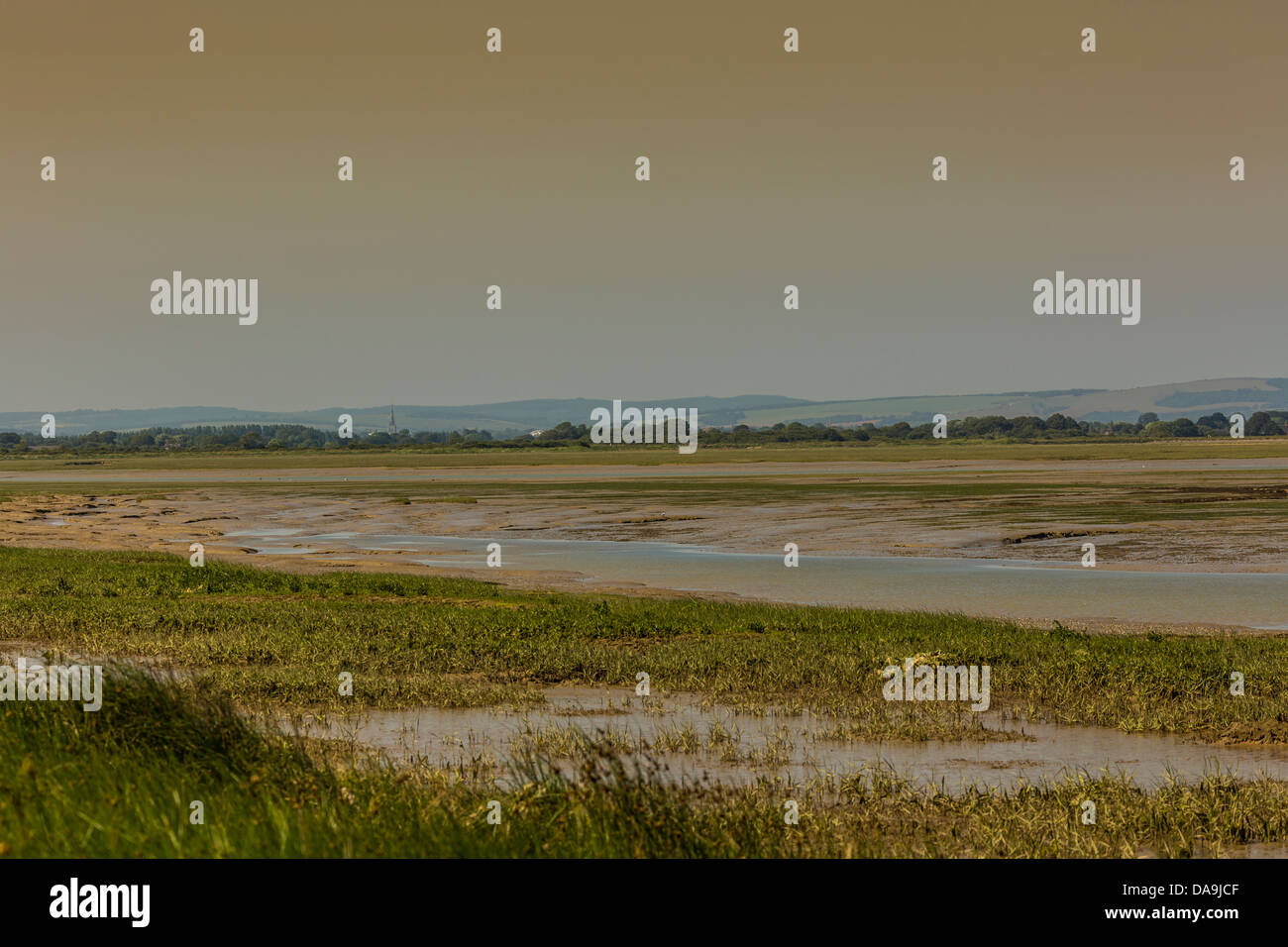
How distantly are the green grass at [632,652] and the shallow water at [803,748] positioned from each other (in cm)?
59

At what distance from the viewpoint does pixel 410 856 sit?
6.88m

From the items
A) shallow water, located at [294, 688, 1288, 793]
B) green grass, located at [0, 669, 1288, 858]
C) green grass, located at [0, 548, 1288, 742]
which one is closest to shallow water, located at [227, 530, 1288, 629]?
green grass, located at [0, 548, 1288, 742]

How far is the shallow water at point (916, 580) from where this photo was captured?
27.9 metres

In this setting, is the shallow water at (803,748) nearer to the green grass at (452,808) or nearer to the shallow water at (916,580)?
the green grass at (452,808)

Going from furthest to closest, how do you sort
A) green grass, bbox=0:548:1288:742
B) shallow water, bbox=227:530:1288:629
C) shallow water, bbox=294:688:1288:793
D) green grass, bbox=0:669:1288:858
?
shallow water, bbox=227:530:1288:629
green grass, bbox=0:548:1288:742
shallow water, bbox=294:688:1288:793
green grass, bbox=0:669:1288:858

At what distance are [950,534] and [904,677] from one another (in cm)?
3031

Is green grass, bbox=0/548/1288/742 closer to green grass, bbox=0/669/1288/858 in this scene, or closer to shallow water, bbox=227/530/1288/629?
green grass, bbox=0/669/1288/858

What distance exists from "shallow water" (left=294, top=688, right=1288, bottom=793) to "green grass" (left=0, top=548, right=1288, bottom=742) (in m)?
0.59

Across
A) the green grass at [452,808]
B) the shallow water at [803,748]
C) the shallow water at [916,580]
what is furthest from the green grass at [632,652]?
the shallow water at [916,580]

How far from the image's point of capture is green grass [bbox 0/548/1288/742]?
52.6 ft

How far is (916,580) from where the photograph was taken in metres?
34.3

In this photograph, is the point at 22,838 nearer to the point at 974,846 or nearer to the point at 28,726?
the point at 28,726

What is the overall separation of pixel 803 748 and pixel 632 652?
7006 millimetres
